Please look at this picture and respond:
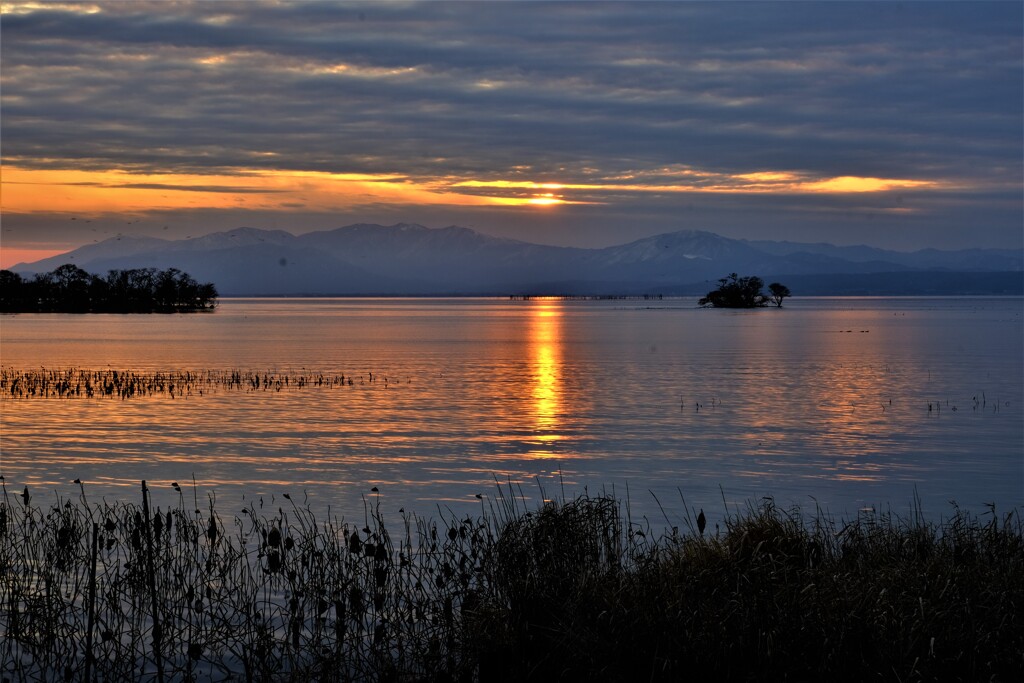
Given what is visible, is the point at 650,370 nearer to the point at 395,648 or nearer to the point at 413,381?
the point at 413,381

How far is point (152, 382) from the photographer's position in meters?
58.3

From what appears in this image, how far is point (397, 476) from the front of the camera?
2978cm

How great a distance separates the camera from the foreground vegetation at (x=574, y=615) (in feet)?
37.7

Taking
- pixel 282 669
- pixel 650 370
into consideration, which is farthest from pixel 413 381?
pixel 282 669

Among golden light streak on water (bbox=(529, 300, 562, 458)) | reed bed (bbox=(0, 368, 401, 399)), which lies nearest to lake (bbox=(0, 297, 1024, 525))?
golden light streak on water (bbox=(529, 300, 562, 458))

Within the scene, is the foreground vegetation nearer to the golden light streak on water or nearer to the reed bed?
the golden light streak on water

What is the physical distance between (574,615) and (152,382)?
50038mm

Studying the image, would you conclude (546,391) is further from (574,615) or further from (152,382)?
(574,615)

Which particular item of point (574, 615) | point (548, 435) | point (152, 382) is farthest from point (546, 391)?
point (574, 615)

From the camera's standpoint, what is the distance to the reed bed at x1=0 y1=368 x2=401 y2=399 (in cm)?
5238

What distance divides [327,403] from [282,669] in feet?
120

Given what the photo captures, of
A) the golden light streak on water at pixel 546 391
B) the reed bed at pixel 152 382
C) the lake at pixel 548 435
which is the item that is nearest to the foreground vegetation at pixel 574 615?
the lake at pixel 548 435

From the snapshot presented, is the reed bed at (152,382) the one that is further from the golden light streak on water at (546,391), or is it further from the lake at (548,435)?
the golden light streak on water at (546,391)

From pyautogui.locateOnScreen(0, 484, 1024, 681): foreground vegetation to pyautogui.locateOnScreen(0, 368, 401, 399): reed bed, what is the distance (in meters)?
37.1
